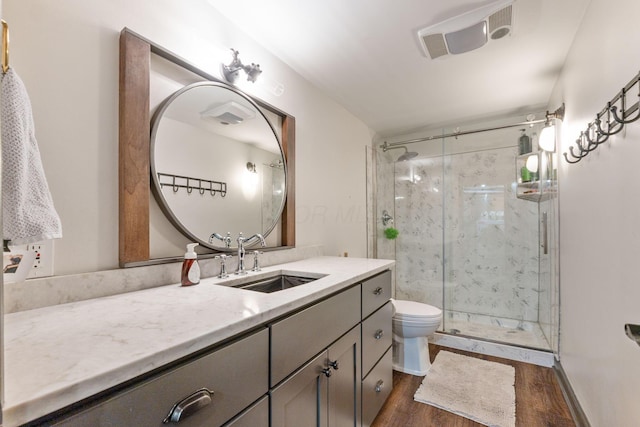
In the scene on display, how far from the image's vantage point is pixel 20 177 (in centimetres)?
72

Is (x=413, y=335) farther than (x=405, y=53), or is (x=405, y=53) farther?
(x=413, y=335)

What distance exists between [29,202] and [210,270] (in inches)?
29.9

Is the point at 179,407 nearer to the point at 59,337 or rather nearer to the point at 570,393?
the point at 59,337

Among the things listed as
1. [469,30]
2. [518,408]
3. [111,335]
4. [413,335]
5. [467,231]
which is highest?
[469,30]

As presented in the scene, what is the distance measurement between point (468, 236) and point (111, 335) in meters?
3.48

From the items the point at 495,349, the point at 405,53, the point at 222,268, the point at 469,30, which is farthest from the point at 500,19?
the point at 495,349

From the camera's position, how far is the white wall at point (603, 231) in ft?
3.53

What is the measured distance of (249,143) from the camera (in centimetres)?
171

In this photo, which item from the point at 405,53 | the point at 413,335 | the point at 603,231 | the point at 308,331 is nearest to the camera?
the point at 308,331

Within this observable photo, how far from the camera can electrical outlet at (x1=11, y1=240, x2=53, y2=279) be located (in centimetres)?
90

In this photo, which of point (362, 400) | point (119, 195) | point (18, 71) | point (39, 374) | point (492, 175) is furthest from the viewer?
point (492, 175)

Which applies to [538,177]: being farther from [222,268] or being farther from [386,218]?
[222,268]

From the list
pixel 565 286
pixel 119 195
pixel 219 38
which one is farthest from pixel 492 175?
pixel 119 195

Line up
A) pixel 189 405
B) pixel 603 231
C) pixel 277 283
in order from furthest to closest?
pixel 277 283, pixel 603 231, pixel 189 405
